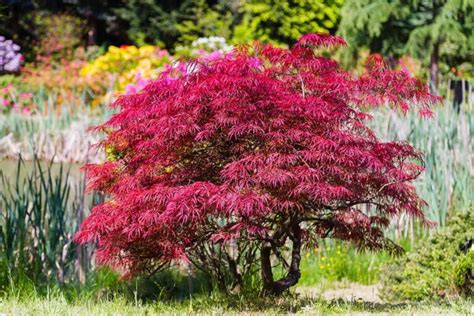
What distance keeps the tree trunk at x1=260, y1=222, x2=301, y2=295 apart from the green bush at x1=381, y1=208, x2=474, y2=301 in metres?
1.20

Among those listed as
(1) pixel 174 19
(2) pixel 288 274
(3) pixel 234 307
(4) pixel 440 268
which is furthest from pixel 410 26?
(3) pixel 234 307

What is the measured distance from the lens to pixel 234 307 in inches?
185

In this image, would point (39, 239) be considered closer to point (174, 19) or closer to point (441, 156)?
point (441, 156)

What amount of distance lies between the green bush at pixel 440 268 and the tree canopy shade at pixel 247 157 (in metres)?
0.83

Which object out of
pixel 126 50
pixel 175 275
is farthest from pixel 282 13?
pixel 175 275

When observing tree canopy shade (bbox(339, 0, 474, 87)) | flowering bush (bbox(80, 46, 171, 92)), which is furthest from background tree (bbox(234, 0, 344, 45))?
tree canopy shade (bbox(339, 0, 474, 87))

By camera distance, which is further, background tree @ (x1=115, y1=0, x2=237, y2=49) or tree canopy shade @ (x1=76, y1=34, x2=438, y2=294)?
background tree @ (x1=115, y1=0, x2=237, y2=49)

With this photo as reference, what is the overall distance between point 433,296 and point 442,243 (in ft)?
1.23

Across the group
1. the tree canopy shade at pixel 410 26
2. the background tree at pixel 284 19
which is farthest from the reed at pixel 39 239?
the background tree at pixel 284 19

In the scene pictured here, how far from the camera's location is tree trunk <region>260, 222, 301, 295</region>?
15.2ft

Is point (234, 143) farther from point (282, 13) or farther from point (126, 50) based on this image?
point (282, 13)

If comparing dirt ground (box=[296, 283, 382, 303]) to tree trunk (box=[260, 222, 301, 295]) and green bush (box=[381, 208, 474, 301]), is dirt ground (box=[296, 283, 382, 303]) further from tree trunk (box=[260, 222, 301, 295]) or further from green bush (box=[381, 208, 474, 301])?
tree trunk (box=[260, 222, 301, 295])

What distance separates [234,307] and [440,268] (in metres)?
1.63

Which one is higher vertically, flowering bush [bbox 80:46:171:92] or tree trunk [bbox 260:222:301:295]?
flowering bush [bbox 80:46:171:92]
